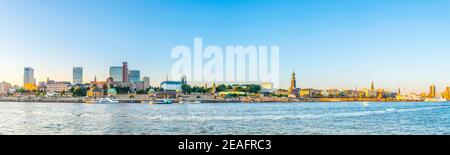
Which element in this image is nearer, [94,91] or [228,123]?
[228,123]

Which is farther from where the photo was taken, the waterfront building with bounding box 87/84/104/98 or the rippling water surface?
the rippling water surface

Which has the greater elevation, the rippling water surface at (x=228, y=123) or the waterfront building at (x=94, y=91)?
the waterfront building at (x=94, y=91)

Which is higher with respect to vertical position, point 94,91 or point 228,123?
point 94,91

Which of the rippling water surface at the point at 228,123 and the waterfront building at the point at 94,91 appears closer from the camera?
the waterfront building at the point at 94,91

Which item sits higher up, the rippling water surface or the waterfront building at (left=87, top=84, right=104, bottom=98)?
the waterfront building at (left=87, top=84, right=104, bottom=98)
